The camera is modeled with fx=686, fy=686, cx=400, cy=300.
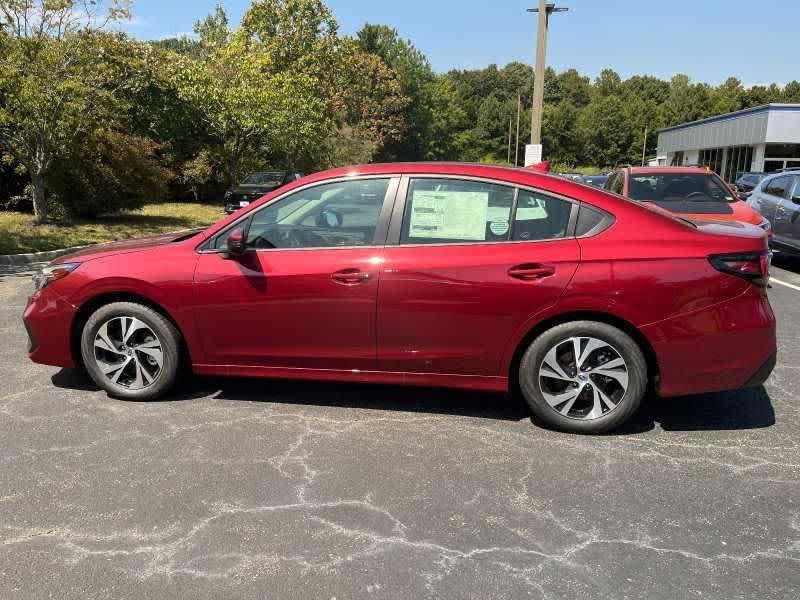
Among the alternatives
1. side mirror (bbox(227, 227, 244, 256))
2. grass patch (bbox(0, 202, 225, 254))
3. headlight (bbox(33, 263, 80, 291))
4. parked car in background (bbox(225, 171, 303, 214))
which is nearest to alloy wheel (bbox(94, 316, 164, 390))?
headlight (bbox(33, 263, 80, 291))

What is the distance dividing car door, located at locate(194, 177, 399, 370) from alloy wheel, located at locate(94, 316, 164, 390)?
0.42 m

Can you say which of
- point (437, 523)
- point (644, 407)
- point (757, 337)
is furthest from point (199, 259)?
point (757, 337)

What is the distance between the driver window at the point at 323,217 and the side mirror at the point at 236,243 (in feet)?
0.40

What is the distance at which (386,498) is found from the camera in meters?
3.42

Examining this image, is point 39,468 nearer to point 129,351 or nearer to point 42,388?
point 129,351

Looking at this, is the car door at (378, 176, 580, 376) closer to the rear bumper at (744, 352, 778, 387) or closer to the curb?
the rear bumper at (744, 352, 778, 387)

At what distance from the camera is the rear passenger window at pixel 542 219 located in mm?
4164

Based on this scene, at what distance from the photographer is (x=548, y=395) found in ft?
13.7

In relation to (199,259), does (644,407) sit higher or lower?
lower

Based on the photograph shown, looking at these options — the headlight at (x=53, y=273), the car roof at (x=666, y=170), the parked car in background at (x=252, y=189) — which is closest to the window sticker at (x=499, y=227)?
the headlight at (x=53, y=273)

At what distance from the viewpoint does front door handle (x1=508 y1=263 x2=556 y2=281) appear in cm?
405

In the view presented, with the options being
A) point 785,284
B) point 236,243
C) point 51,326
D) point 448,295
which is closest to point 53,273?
point 51,326

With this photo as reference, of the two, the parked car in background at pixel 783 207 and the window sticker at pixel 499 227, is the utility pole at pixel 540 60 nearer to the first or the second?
the parked car in background at pixel 783 207

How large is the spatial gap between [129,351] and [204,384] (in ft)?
2.16
